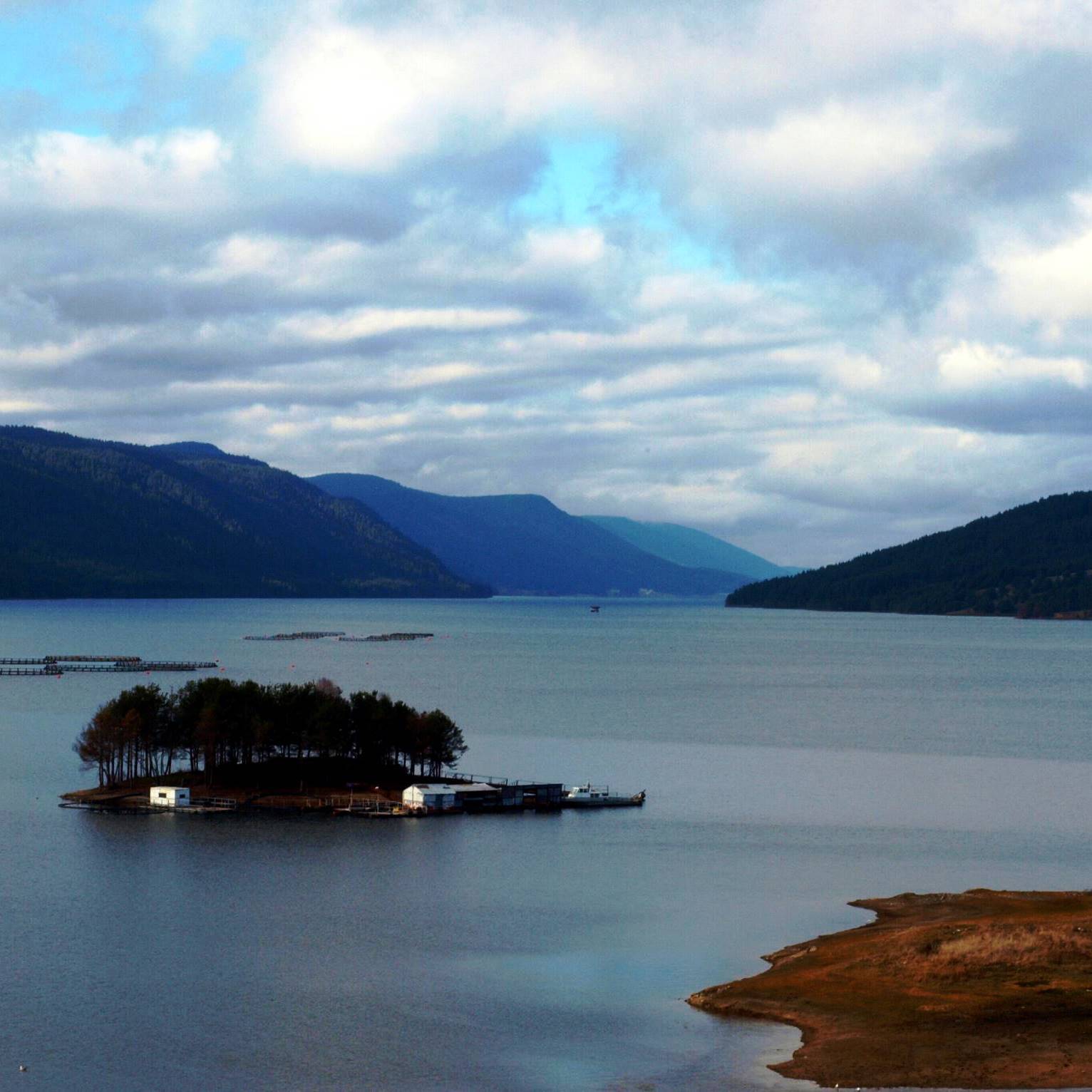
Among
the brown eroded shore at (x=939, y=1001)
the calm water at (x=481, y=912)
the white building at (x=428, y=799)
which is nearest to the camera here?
the brown eroded shore at (x=939, y=1001)

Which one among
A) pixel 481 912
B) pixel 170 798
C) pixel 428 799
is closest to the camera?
pixel 481 912

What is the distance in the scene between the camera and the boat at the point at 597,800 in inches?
4318

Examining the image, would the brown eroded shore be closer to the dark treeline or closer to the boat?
the boat

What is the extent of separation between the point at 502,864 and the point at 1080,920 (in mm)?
35145

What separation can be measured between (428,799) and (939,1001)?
54386 mm

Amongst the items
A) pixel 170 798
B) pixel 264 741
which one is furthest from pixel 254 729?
pixel 170 798

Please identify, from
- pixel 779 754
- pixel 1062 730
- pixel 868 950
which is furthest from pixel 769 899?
pixel 1062 730

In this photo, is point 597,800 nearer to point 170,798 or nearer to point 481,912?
point 170,798

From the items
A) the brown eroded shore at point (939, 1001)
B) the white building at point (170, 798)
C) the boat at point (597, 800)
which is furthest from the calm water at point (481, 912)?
the white building at point (170, 798)

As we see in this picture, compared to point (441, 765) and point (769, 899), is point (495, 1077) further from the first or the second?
point (441, 765)

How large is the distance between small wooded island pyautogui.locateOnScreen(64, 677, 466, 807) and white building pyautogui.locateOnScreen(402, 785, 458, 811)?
108 inches

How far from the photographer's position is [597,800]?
110m

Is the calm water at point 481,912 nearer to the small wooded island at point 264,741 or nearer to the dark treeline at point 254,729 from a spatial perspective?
the small wooded island at point 264,741

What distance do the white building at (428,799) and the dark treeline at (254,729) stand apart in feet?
19.4
